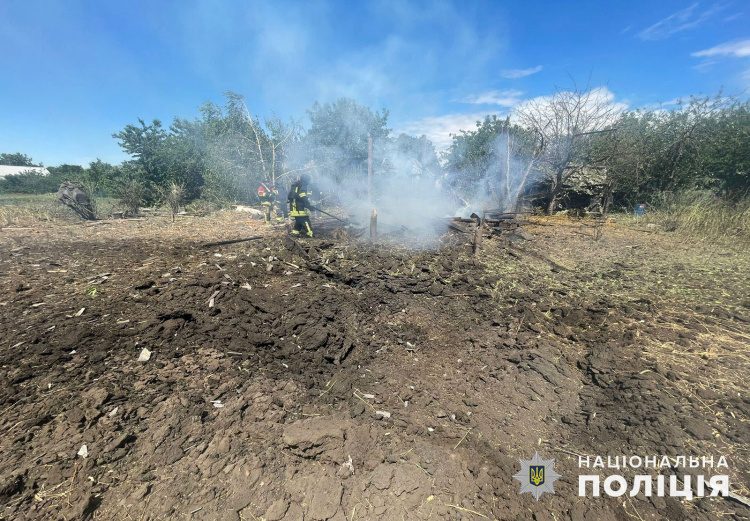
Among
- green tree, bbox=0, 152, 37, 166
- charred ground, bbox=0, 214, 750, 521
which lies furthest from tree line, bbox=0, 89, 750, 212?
green tree, bbox=0, 152, 37, 166

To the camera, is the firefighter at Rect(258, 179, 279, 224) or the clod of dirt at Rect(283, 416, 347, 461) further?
the firefighter at Rect(258, 179, 279, 224)

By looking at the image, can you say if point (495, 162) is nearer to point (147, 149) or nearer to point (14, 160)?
point (147, 149)

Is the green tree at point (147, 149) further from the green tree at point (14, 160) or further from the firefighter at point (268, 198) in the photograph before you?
the green tree at point (14, 160)

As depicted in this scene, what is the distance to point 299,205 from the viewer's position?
7.46m

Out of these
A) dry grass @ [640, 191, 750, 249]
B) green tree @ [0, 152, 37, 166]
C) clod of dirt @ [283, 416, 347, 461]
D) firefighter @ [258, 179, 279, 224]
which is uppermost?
green tree @ [0, 152, 37, 166]

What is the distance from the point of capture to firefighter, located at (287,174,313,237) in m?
7.37

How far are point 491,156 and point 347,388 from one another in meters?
13.3

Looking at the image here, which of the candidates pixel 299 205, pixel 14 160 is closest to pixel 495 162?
pixel 299 205

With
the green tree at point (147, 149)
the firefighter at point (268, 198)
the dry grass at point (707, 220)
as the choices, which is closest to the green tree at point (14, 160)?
the green tree at point (147, 149)

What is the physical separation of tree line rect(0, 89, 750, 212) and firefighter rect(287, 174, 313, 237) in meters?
3.45

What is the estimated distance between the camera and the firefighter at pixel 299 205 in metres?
7.37

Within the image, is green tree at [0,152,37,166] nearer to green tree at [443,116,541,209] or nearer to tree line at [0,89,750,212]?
tree line at [0,89,750,212]

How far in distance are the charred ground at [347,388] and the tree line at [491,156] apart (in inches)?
283

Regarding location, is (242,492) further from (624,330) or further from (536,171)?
(536,171)
